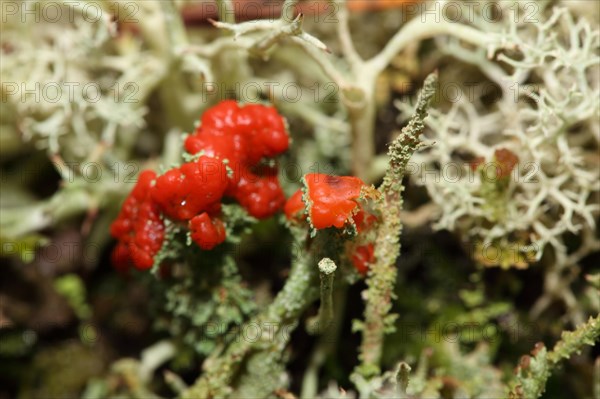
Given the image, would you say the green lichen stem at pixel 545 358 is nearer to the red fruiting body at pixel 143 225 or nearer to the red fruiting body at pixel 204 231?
the red fruiting body at pixel 204 231

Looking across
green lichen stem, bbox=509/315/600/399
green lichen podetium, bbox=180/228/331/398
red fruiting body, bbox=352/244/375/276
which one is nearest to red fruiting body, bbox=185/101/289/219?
green lichen podetium, bbox=180/228/331/398

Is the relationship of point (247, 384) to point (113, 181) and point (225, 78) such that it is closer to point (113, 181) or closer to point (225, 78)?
point (113, 181)

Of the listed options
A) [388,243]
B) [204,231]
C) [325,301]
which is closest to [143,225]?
[204,231]

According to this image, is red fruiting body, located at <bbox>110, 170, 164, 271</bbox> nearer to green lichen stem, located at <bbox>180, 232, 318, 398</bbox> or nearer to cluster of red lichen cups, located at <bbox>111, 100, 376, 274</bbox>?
cluster of red lichen cups, located at <bbox>111, 100, 376, 274</bbox>

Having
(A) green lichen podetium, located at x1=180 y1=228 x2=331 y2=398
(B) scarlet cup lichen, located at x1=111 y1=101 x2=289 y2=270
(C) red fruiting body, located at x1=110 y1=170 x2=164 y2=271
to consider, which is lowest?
(A) green lichen podetium, located at x1=180 y1=228 x2=331 y2=398

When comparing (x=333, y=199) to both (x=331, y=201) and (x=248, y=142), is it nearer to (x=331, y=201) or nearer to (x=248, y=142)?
(x=331, y=201)

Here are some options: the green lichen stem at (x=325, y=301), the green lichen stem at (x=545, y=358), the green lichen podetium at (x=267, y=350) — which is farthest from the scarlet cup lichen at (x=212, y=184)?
the green lichen stem at (x=545, y=358)

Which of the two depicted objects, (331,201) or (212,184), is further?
(212,184)
